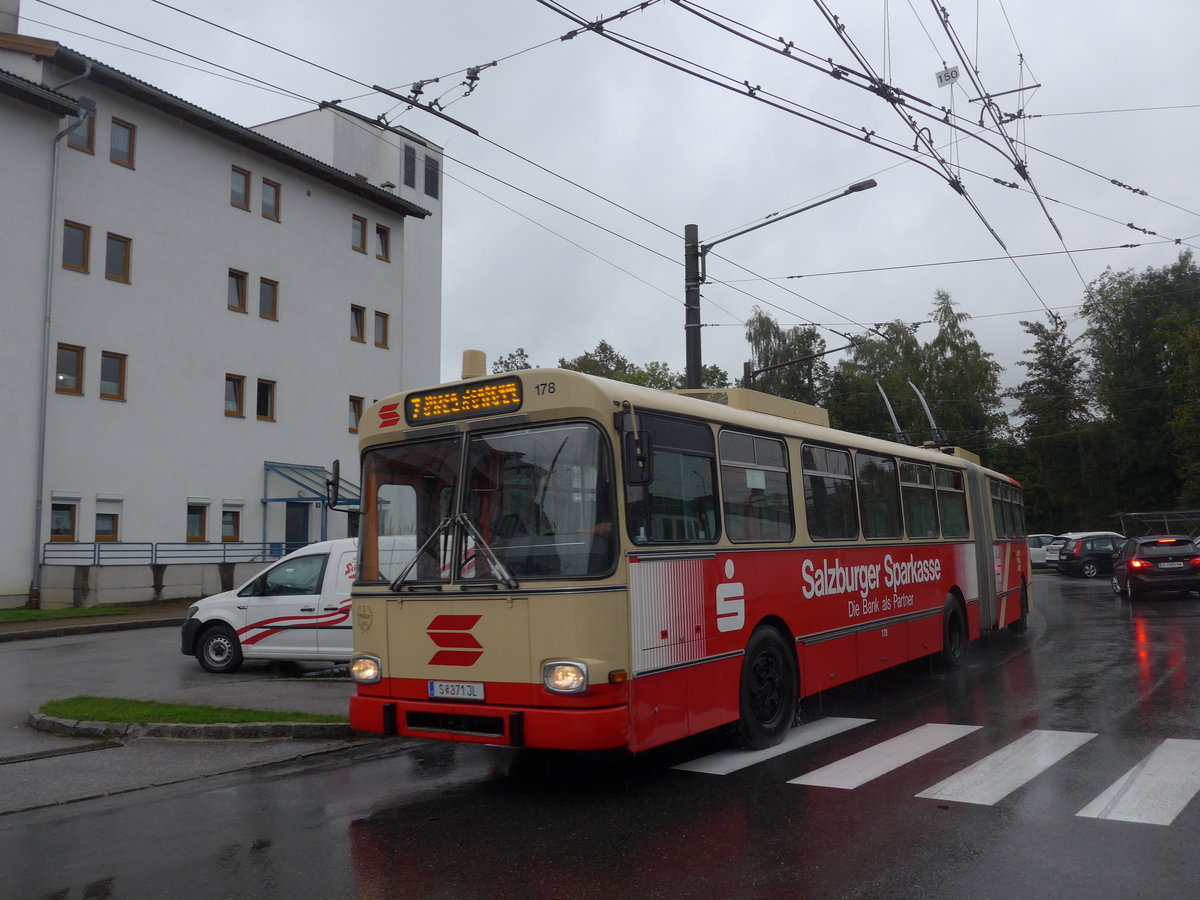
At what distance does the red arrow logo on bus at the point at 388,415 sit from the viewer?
302 inches

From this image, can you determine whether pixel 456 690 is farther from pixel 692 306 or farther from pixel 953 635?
pixel 692 306

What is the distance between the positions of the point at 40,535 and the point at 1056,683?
23.8m

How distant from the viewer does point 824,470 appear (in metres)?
9.77

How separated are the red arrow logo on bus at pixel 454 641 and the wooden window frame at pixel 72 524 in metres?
23.2

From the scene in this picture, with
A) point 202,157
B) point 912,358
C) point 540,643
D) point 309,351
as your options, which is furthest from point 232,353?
point 912,358

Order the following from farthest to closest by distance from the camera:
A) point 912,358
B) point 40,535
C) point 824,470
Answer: point 912,358 < point 40,535 < point 824,470

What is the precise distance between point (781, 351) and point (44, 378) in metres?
49.3

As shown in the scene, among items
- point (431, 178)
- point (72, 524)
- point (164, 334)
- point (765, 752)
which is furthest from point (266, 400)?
point (765, 752)

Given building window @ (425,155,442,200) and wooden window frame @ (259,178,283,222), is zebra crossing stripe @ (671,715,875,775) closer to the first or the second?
wooden window frame @ (259,178,283,222)

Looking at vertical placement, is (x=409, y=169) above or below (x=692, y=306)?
above

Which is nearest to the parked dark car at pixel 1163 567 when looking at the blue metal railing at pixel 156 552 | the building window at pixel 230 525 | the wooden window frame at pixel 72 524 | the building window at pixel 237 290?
the blue metal railing at pixel 156 552

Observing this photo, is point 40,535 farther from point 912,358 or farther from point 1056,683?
point 912,358

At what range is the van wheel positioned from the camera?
14125mm

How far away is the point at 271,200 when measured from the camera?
34062 millimetres
